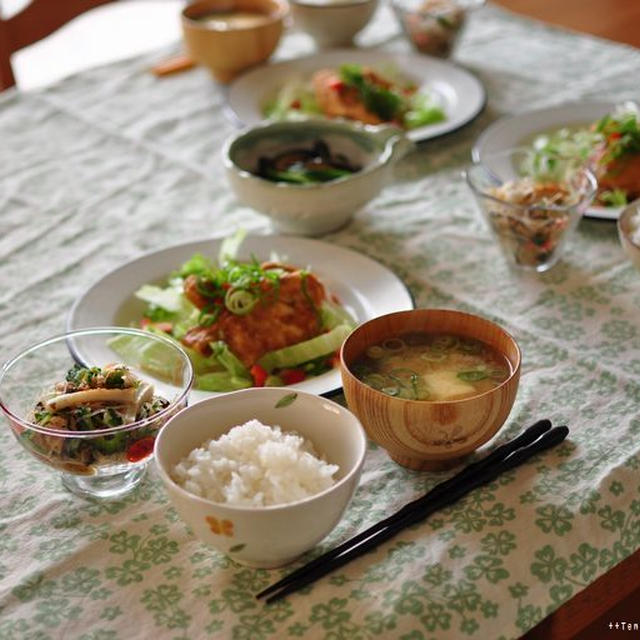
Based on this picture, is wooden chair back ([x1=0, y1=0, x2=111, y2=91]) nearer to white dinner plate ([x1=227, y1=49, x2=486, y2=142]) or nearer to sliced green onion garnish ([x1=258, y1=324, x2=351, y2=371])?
white dinner plate ([x1=227, y1=49, x2=486, y2=142])

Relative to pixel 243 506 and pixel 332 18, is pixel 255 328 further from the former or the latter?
pixel 332 18

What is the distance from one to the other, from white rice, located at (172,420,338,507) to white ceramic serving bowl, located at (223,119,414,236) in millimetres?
715

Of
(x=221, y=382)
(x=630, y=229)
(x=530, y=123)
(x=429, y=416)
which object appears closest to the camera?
(x=429, y=416)

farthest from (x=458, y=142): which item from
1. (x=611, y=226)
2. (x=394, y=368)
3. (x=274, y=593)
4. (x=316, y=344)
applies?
(x=274, y=593)

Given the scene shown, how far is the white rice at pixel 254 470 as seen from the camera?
1040mm

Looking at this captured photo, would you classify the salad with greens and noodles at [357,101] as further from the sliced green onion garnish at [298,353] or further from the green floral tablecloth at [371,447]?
the sliced green onion garnish at [298,353]

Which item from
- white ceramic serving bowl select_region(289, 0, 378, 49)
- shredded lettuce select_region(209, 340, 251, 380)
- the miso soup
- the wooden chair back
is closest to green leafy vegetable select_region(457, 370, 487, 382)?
the miso soup

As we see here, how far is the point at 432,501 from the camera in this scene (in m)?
1.17

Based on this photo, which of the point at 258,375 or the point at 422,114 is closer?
the point at 258,375

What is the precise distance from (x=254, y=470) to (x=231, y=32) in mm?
1537

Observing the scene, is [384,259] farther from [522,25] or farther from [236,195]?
[522,25]

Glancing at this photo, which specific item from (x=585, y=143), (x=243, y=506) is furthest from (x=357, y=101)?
(x=243, y=506)

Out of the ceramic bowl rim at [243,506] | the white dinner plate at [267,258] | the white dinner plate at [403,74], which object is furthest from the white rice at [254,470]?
the white dinner plate at [403,74]

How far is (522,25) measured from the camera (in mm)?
2754
